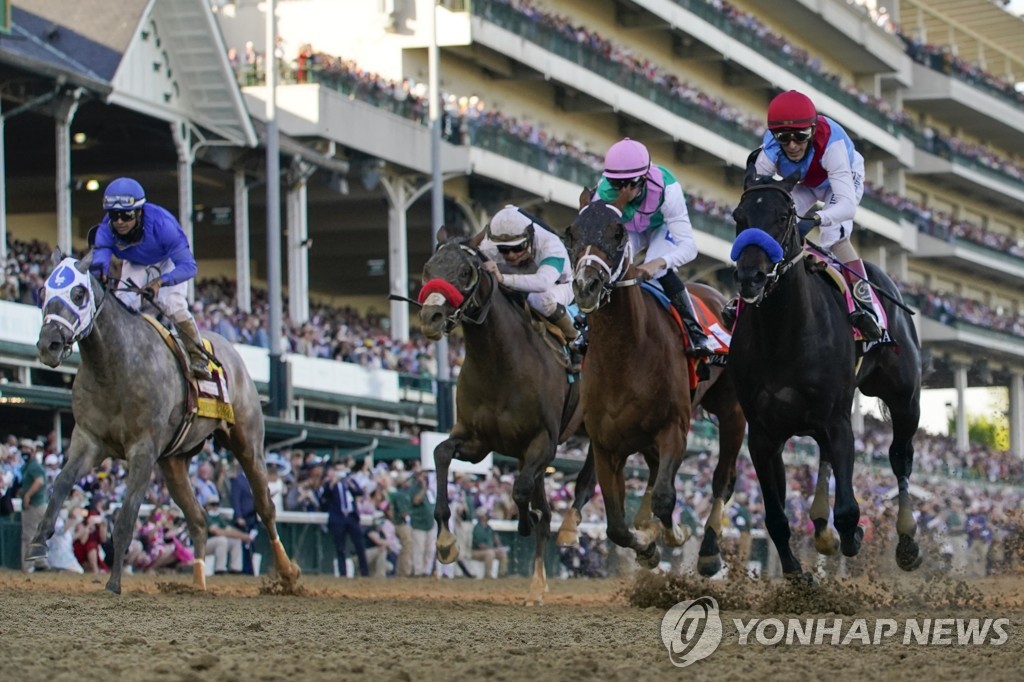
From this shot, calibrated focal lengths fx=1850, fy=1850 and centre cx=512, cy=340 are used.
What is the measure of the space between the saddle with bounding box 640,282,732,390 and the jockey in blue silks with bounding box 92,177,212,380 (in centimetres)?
341

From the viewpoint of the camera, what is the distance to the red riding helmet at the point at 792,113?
1042 centimetres

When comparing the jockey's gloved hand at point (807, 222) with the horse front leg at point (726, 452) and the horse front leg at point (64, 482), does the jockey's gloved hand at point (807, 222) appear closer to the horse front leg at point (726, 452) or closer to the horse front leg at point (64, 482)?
the horse front leg at point (726, 452)

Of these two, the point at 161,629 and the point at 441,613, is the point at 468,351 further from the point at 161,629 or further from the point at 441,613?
the point at 161,629

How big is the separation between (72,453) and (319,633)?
3748 millimetres

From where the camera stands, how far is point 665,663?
24.3 feet

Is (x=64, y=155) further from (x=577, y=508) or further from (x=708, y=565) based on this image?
(x=708, y=565)

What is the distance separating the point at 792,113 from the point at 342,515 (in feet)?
37.3

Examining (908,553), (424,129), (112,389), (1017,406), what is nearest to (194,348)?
(112,389)

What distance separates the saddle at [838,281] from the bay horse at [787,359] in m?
0.02

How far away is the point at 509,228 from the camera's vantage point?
1184 cm

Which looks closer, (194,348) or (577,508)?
(577,508)

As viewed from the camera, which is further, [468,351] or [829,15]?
[829,15]

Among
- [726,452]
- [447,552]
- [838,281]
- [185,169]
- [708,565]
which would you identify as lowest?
[708,565]

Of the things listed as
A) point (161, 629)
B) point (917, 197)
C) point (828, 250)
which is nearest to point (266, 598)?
point (161, 629)
